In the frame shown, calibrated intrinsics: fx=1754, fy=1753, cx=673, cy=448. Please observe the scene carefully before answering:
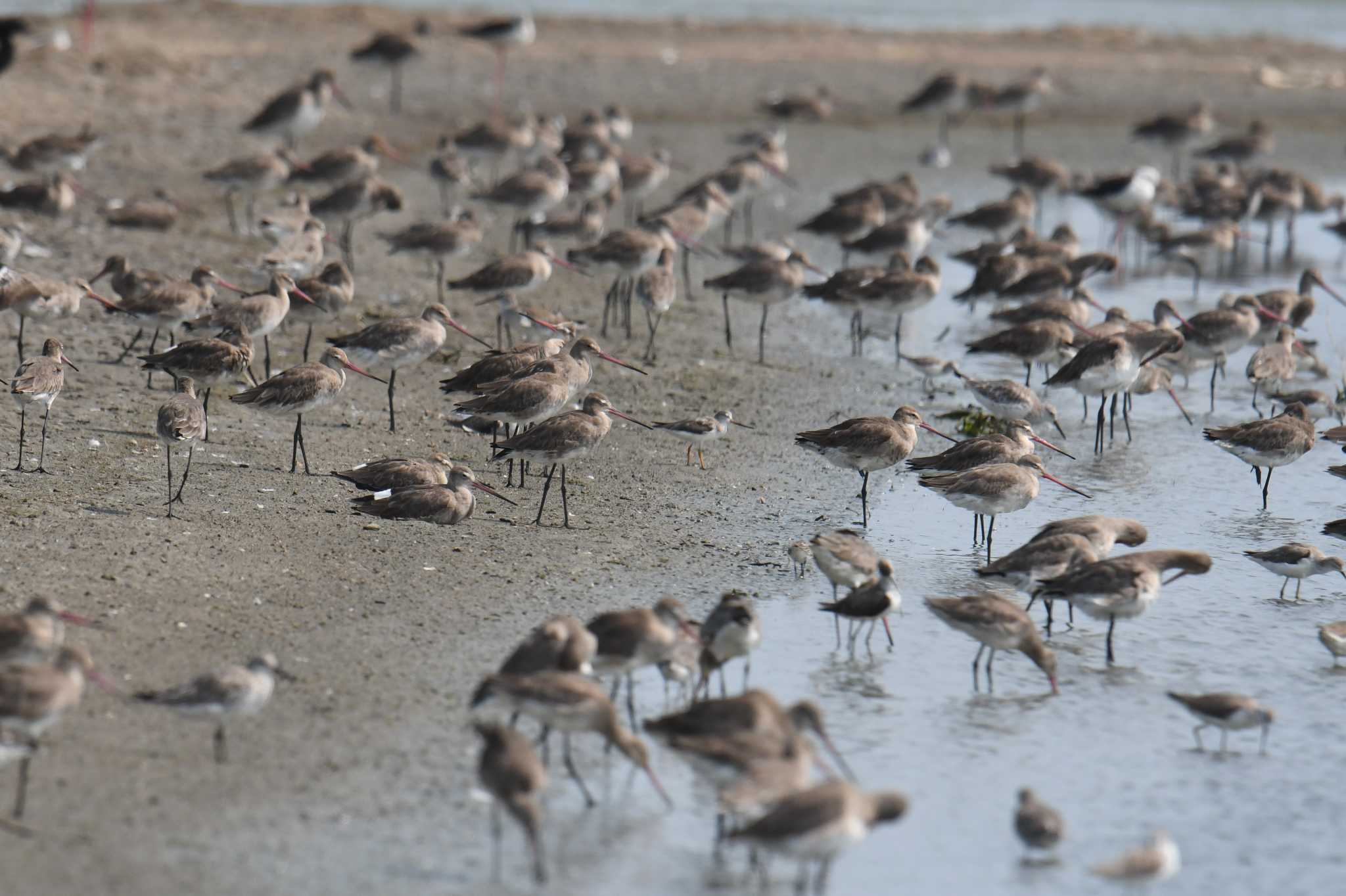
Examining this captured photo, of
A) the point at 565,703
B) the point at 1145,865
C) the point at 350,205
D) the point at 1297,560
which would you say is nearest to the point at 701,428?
the point at 1297,560

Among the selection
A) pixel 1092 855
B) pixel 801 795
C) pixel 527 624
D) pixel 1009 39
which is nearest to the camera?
pixel 801 795

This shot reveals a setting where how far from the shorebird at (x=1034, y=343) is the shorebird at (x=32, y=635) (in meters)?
9.06

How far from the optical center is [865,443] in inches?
455

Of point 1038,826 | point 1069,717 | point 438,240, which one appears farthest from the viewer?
point 438,240

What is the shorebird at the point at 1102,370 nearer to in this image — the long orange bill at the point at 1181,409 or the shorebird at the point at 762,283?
the long orange bill at the point at 1181,409

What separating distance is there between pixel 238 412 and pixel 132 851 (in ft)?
21.4

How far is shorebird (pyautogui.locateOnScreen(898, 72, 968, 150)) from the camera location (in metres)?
27.7

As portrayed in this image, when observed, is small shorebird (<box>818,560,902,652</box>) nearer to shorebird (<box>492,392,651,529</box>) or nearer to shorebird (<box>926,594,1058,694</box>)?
shorebird (<box>926,594,1058,694</box>)

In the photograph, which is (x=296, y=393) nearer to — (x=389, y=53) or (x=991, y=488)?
(x=991, y=488)

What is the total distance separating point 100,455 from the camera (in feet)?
37.8

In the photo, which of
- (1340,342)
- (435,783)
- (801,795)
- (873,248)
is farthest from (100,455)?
(1340,342)

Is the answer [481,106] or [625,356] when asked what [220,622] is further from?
[481,106]

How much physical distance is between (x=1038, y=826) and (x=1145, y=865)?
0.48m

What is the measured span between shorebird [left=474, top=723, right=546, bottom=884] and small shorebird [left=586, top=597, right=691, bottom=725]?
104 cm
